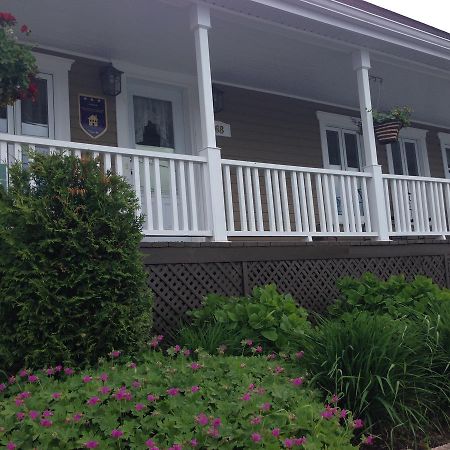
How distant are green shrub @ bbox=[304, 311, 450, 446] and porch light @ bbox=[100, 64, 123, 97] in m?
4.73

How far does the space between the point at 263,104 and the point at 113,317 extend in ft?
21.1

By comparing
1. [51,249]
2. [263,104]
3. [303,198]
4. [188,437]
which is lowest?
[188,437]

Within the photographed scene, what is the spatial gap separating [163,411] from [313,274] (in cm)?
406

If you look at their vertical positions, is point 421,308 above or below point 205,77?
below

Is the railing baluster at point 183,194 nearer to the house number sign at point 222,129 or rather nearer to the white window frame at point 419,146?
the house number sign at point 222,129

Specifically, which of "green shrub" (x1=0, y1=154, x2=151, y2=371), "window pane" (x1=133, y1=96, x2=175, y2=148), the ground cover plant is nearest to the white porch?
"window pane" (x1=133, y1=96, x2=175, y2=148)

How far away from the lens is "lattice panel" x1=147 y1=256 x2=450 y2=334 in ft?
18.5

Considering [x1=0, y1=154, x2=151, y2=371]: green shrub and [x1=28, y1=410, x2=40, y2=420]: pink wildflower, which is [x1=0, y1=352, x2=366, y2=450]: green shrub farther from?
[x1=0, y1=154, x2=151, y2=371]: green shrub

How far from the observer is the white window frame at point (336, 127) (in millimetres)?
10297

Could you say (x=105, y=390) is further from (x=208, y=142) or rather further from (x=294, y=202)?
(x=294, y=202)

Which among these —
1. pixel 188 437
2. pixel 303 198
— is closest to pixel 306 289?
pixel 303 198

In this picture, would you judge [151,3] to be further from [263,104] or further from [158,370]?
[158,370]

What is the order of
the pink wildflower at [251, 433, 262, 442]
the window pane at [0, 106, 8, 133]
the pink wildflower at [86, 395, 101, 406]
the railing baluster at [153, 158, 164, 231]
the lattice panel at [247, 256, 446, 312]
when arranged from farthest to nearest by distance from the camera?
the window pane at [0, 106, 8, 133]
the lattice panel at [247, 256, 446, 312]
the railing baluster at [153, 158, 164, 231]
the pink wildflower at [86, 395, 101, 406]
the pink wildflower at [251, 433, 262, 442]

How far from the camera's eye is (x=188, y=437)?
2.79 meters
